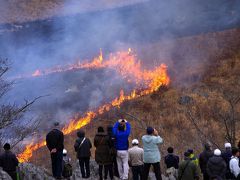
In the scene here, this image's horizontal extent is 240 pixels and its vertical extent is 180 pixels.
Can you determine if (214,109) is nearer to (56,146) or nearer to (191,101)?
(191,101)

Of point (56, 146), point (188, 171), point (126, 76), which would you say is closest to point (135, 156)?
point (188, 171)

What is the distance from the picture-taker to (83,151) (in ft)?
41.9

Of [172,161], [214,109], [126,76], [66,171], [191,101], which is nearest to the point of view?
[172,161]

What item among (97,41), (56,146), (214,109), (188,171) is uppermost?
(97,41)

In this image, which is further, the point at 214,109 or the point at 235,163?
the point at 214,109

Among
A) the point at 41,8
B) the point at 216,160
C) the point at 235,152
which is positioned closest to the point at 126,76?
the point at 41,8

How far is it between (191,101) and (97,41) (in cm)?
1749

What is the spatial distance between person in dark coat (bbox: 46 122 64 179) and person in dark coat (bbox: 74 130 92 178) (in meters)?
0.60

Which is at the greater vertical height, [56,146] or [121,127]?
[121,127]

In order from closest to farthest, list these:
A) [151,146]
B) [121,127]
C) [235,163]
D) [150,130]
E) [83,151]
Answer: [235,163] < [150,130] < [151,146] < [121,127] < [83,151]

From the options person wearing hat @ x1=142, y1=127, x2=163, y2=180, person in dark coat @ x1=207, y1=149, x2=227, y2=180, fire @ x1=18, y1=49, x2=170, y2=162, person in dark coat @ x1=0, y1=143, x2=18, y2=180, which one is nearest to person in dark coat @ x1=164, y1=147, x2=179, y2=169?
person wearing hat @ x1=142, y1=127, x2=163, y2=180

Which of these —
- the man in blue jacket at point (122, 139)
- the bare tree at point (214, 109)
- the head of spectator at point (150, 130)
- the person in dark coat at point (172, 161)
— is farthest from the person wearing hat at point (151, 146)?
the bare tree at point (214, 109)

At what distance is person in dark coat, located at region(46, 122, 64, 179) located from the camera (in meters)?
12.3

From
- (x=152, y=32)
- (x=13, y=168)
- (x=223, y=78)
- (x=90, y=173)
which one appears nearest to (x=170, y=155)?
(x=90, y=173)
